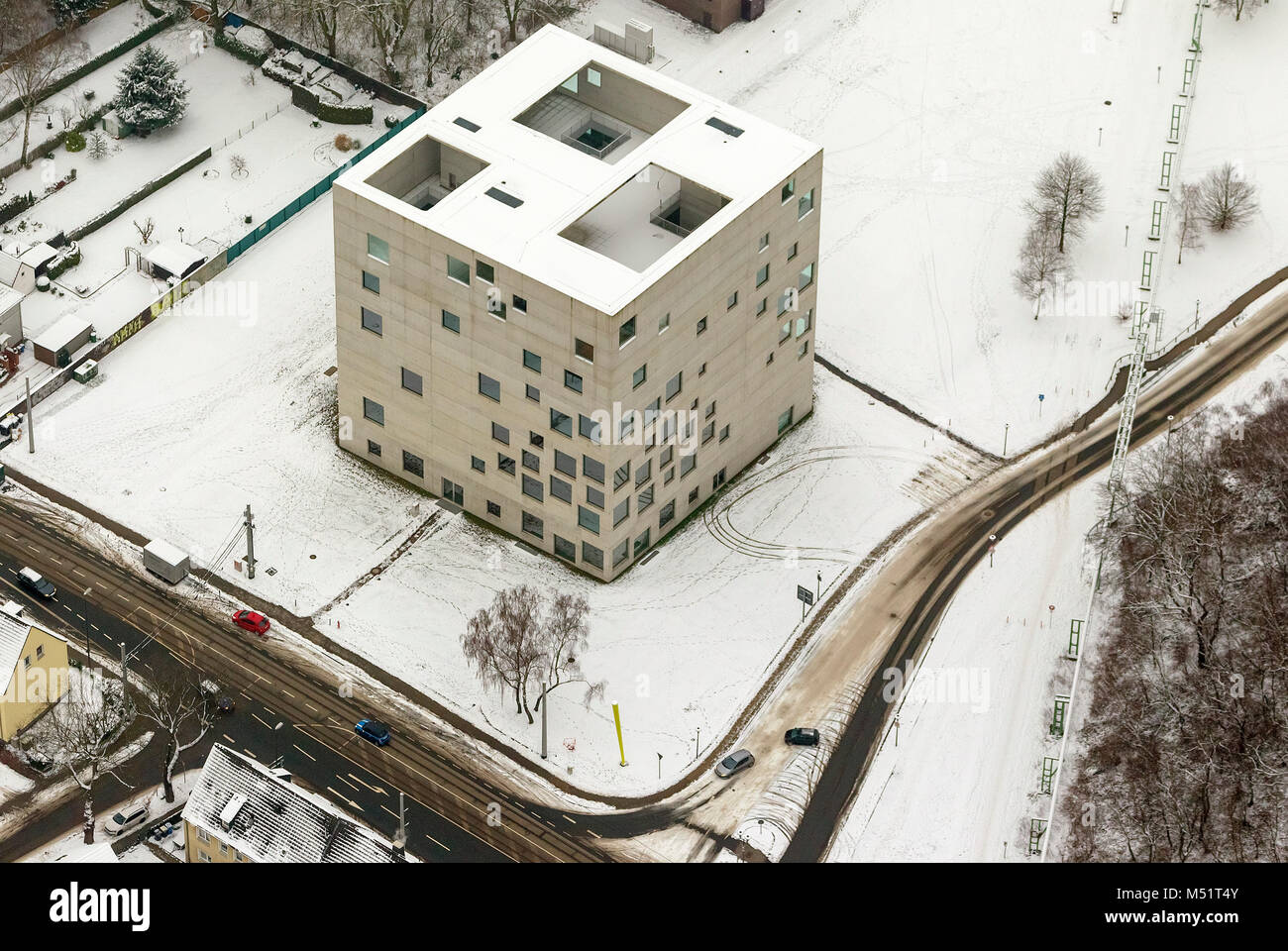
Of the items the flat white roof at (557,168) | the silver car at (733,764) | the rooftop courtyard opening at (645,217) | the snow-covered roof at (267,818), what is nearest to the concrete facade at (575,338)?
the flat white roof at (557,168)

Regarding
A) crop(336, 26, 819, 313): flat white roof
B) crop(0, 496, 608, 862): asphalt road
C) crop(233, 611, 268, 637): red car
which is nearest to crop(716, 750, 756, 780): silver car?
crop(0, 496, 608, 862): asphalt road

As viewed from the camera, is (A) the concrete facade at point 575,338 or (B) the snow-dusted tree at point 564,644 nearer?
(A) the concrete facade at point 575,338

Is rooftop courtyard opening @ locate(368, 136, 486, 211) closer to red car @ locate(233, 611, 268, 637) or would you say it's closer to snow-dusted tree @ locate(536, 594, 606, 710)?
snow-dusted tree @ locate(536, 594, 606, 710)

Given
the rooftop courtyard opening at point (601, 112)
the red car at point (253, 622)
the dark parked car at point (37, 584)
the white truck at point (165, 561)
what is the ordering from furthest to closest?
the rooftop courtyard opening at point (601, 112)
the white truck at point (165, 561)
the dark parked car at point (37, 584)
the red car at point (253, 622)

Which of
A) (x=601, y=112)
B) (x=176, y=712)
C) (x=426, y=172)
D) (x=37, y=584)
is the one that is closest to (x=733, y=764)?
(x=176, y=712)

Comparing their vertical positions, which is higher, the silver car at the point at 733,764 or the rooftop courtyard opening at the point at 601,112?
the rooftop courtyard opening at the point at 601,112

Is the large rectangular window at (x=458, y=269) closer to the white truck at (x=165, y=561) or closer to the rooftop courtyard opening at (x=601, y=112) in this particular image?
the rooftop courtyard opening at (x=601, y=112)

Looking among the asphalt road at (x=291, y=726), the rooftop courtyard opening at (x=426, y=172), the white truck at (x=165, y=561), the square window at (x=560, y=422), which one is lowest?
the asphalt road at (x=291, y=726)

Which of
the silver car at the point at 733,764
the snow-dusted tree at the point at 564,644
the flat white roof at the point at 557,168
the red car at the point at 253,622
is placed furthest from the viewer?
the red car at the point at 253,622
